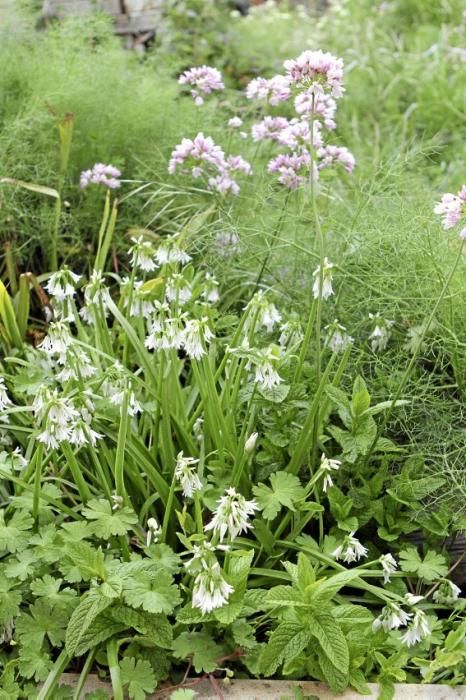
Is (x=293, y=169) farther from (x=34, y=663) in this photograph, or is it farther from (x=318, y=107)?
(x=34, y=663)

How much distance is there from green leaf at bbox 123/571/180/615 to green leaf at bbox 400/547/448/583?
1.71ft

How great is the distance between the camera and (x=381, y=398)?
221cm

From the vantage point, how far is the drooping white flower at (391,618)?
1.73 meters

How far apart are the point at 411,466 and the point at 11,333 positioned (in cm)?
111

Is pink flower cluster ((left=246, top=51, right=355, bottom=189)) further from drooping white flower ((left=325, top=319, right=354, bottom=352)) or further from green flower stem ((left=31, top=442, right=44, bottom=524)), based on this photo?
green flower stem ((left=31, top=442, right=44, bottom=524))

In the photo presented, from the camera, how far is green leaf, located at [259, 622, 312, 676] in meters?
1.66

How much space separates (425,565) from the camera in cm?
192

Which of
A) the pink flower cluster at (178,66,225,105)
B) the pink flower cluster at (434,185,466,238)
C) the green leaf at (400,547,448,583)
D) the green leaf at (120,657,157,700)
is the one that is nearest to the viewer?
the green leaf at (120,657,157,700)

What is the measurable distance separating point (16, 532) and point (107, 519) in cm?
19

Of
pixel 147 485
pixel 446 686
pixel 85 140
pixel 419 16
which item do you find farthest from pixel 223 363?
pixel 419 16

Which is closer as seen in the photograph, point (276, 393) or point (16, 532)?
point (16, 532)

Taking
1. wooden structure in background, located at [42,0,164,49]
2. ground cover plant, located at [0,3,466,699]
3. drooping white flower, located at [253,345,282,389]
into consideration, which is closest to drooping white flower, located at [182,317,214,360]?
ground cover plant, located at [0,3,466,699]

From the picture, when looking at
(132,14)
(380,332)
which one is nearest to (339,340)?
(380,332)

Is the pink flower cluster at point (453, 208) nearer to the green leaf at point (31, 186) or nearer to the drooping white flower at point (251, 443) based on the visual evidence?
the drooping white flower at point (251, 443)
